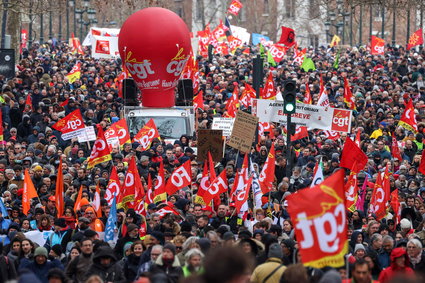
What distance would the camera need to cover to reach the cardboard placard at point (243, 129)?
19.2 m

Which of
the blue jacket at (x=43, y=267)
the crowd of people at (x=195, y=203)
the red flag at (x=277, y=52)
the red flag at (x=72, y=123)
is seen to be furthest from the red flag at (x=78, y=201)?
the red flag at (x=277, y=52)

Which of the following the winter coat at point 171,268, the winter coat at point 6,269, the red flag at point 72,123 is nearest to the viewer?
the winter coat at point 171,268

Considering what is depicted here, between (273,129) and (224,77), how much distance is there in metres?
11.7

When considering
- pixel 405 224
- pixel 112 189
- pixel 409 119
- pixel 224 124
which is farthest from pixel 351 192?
pixel 409 119

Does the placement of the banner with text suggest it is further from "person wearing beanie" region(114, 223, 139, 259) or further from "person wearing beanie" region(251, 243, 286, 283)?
"person wearing beanie" region(251, 243, 286, 283)

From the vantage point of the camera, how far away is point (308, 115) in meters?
21.2

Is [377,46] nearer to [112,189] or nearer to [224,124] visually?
[224,124]

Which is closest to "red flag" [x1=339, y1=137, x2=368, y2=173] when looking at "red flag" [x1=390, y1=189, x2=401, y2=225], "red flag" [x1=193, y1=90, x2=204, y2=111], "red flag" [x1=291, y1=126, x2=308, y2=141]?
"red flag" [x1=390, y1=189, x2=401, y2=225]

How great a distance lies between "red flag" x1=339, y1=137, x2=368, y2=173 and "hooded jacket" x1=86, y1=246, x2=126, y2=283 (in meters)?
7.53

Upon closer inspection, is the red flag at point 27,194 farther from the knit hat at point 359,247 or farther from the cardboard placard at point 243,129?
the knit hat at point 359,247

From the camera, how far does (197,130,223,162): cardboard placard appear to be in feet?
68.9

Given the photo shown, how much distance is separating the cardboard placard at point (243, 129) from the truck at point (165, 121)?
5064 millimetres

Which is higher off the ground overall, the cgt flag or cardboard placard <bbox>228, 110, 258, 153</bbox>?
the cgt flag

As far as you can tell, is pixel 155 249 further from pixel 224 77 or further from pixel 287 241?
pixel 224 77
